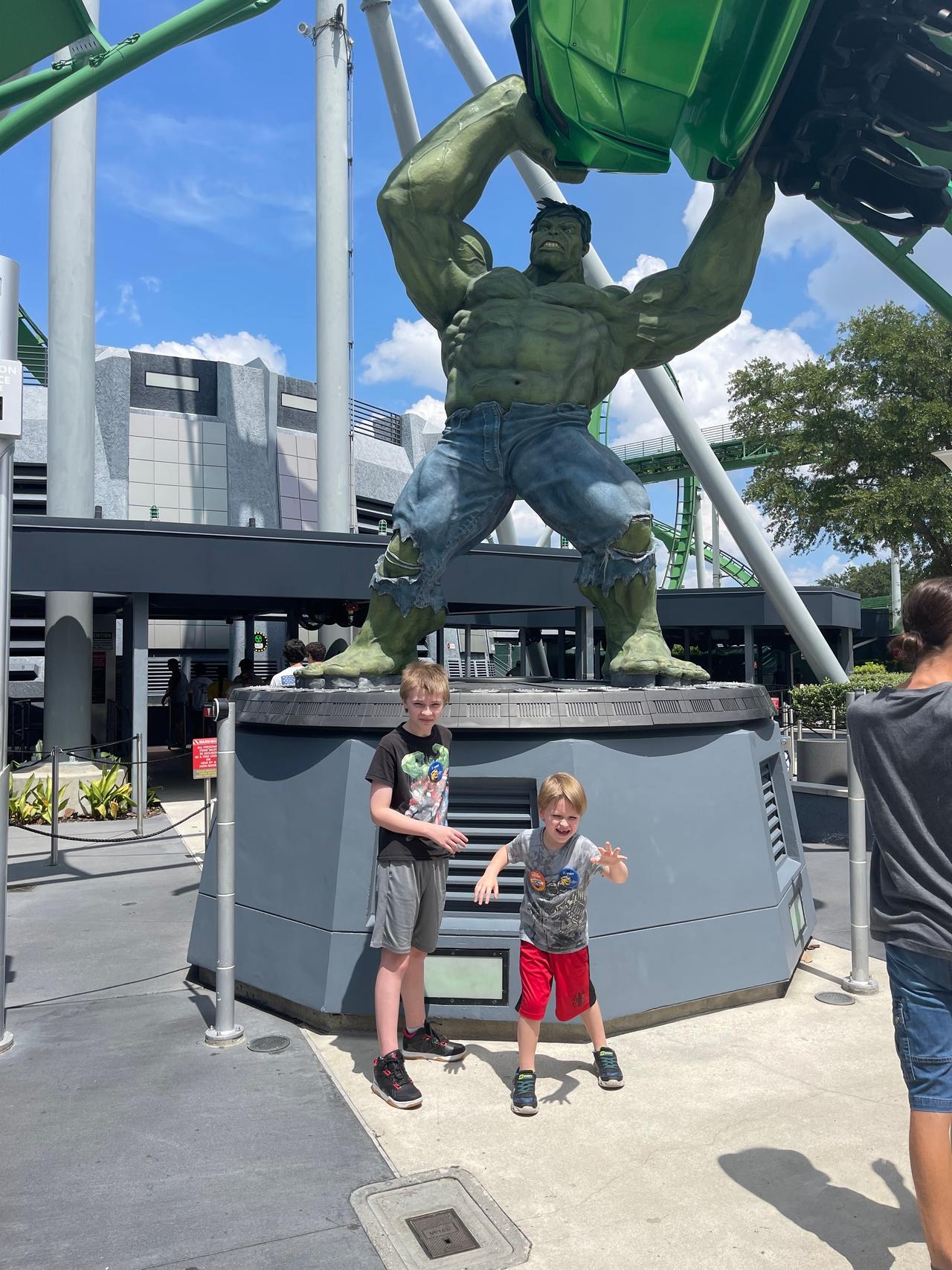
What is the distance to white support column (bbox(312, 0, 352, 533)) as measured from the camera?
15023 mm

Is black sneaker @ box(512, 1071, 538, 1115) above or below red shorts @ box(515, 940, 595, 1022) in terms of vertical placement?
below

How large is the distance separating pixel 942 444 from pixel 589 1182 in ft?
78.5

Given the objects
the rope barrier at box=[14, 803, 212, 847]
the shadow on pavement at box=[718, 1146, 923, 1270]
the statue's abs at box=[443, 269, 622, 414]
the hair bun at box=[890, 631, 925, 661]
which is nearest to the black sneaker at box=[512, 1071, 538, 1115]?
the shadow on pavement at box=[718, 1146, 923, 1270]

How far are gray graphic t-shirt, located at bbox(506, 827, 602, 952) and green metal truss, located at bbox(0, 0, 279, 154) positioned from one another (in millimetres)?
5437

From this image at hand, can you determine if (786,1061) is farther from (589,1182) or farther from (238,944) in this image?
(238,944)

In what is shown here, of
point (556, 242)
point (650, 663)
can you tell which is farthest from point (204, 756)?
point (556, 242)

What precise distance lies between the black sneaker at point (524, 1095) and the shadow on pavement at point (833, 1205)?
0.67 meters

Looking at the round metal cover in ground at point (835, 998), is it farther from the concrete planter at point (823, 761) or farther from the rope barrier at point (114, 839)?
the concrete planter at point (823, 761)

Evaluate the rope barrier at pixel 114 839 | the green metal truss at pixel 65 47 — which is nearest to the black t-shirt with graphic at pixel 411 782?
the rope barrier at pixel 114 839

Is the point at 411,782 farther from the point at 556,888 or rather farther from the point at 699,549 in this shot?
the point at 699,549

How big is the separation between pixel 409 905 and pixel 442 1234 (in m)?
1.16

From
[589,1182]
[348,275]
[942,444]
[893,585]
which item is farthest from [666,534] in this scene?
[589,1182]

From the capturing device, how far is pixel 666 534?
39.5 metres

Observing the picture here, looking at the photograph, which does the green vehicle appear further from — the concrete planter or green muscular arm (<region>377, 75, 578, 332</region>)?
the concrete planter
